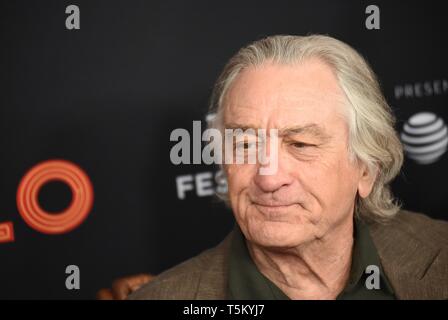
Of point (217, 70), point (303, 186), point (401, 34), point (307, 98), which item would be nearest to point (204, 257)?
point (303, 186)

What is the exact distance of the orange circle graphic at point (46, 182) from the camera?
1.87 metres

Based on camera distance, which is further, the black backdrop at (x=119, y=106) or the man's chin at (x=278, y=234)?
the black backdrop at (x=119, y=106)

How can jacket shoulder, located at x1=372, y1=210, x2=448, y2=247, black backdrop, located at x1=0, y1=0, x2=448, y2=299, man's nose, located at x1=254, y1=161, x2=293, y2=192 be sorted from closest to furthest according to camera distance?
man's nose, located at x1=254, y1=161, x2=293, y2=192 → jacket shoulder, located at x1=372, y1=210, x2=448, y2=247 → black backdrop, located at x1=0, y1=0, x2=448, y2=299

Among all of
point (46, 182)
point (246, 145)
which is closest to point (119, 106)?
point (46, 182)

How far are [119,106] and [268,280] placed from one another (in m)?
0.72

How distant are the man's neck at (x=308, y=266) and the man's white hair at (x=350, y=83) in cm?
21

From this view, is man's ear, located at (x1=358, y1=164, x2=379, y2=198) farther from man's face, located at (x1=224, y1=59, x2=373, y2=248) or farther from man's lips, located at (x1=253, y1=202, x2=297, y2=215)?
man's lips, located at (x1=253, y1=202, x2=297, y2=215)

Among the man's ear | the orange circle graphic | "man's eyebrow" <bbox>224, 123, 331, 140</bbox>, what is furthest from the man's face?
the orange circle graphic

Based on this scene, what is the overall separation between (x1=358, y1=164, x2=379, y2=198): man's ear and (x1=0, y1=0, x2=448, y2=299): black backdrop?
19.9 inches

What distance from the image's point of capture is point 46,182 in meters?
1.88

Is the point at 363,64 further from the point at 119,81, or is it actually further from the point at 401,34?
the point at 119,81

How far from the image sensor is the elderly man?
1409 mm

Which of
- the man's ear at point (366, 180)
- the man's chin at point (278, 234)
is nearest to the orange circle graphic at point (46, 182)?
the man's chin at point (278, 234)

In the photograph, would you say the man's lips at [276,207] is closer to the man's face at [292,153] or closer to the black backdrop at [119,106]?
the man's face at [292,153]
